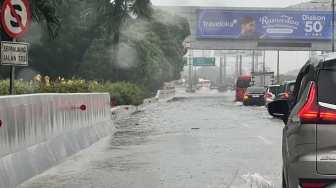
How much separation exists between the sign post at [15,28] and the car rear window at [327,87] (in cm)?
740

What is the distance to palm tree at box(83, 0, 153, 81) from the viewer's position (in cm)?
4169

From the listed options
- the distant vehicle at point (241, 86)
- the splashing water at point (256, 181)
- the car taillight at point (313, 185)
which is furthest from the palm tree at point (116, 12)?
the car taillight at point (313, 185)

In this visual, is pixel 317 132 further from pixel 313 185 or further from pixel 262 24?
pixel 262 24

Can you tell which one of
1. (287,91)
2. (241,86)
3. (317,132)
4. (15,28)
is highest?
(15,28)

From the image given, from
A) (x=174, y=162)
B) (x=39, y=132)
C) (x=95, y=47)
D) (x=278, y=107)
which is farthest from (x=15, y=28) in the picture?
(x=95, y=47)

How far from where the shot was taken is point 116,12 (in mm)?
42719

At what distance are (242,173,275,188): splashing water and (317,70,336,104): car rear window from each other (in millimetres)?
4415

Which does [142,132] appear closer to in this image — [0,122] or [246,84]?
[0,122]

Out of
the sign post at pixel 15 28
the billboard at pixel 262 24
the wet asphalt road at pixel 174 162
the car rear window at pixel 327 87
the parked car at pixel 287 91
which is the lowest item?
the wet asphalt road at pixel 174 162

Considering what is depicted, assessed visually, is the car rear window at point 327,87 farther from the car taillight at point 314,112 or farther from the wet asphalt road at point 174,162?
the wet asphalt road at point 174,162

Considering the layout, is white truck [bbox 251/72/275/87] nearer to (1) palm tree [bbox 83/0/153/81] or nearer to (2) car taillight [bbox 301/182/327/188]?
(1) palm tree [bbox 83/0/153/81]

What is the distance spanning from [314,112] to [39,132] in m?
7.38

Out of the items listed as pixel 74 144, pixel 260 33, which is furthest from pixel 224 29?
pixel 74 144

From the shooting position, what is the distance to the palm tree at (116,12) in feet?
137
